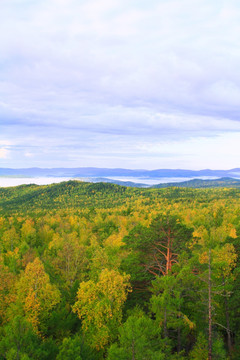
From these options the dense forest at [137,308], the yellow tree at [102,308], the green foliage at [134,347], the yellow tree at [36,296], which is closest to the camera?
the green foliage at [134,347]

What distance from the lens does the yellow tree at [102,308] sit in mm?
21688

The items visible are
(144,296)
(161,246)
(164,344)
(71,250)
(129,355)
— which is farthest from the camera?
(71,250)

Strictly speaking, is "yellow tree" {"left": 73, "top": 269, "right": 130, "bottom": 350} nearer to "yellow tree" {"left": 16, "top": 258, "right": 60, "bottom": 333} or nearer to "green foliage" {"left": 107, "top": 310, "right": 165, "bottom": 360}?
"yellow tree" {"left": 16, "top": 258, "right": 60, "bottom": 333}

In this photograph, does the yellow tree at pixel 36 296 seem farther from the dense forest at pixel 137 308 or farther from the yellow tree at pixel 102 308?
the yellow tree at pixel 102 308

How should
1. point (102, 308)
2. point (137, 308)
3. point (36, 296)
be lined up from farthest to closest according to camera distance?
point (36, 296), point (137, 308), point (102, 308)

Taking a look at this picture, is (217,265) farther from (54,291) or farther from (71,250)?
(71,250)

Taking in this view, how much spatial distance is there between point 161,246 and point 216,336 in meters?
12.0

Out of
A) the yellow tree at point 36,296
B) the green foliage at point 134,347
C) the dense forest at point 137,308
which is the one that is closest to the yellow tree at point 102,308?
the dense forest at point 137,308

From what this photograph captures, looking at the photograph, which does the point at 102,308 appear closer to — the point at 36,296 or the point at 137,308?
the point at 137,308

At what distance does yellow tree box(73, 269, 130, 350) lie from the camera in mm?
21688

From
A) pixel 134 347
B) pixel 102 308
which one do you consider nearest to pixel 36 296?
pixel 102 308

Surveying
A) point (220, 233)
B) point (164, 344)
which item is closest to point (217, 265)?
point (164, 344)

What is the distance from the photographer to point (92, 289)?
2328 cm

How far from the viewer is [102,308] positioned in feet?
73.3
